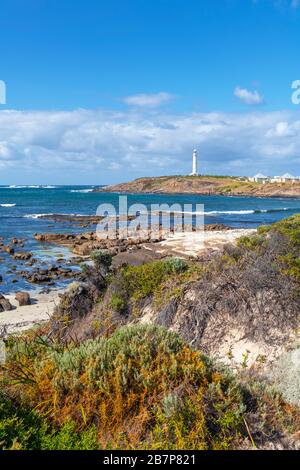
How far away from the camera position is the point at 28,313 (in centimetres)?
1460

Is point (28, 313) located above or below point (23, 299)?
below

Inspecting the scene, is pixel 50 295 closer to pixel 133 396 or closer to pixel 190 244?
pixel 190 244

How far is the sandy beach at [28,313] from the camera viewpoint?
1286cm

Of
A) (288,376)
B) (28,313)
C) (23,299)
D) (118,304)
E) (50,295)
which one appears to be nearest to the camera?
(288,376)

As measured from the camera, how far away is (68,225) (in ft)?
155

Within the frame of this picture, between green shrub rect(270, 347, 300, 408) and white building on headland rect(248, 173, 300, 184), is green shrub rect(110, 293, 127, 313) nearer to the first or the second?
green shrub rect(270, 347, 300, 408)

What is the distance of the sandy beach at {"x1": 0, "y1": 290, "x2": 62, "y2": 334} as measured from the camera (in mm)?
12859

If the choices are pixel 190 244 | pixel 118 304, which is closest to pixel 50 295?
pixel 118 304

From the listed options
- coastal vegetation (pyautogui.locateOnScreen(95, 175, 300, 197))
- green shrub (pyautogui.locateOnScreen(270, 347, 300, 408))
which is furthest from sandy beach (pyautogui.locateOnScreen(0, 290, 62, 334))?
coastal vegetation (pyautogui.locateOnScreen(95, 175, 300, 197))

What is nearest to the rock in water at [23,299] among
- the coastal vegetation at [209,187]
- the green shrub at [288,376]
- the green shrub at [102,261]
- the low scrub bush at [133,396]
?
the green shrub at [102,261]
